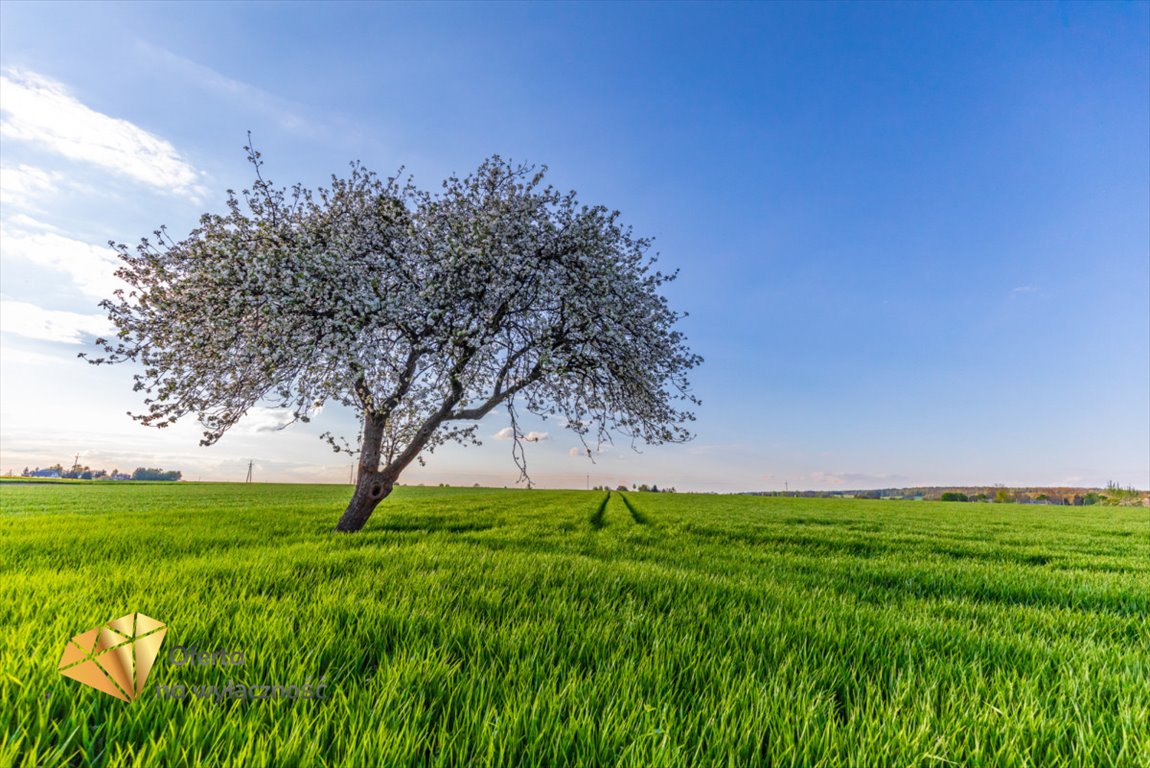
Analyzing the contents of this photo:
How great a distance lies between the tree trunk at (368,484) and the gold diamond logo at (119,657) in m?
→ 9.71

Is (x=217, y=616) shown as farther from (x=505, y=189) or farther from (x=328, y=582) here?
(x=505, y=189)

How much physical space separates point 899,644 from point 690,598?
2099 mm

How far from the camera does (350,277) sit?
10430mm

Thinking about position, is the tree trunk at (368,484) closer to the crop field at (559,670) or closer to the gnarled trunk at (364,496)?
the gnarled trunk at (364,496)

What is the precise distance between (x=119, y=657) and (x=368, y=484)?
10.0 m

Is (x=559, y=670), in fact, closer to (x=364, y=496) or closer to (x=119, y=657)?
(x=119, y=657)

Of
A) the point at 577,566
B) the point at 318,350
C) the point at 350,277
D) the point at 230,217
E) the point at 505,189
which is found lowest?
the point at 577,566

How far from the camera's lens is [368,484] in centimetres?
1220

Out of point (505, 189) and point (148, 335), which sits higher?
point (505, 189)

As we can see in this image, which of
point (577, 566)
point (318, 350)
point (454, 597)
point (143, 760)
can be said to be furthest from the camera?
point (318, 350)

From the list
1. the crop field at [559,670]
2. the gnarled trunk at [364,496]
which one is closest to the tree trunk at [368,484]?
the gnarled trunk at [364,496]

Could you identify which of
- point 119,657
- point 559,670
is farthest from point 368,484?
point 559,670

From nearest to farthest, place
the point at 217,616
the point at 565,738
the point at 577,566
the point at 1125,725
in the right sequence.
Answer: the point at 565,738, the point at 1125,725, the point at 217,616, the point at 577,566

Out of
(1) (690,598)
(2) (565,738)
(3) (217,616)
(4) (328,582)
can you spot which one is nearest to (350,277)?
(4) (328,582)
